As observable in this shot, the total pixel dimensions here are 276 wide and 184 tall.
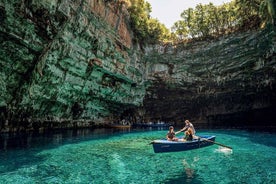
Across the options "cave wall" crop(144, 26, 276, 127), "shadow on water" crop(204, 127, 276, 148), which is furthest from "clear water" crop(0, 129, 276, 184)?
"cave wall" crop(144, 26, 276, 127)

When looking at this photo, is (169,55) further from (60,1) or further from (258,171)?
(258,171)

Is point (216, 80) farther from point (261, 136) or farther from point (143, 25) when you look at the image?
point (261, 136)

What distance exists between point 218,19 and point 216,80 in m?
13.4

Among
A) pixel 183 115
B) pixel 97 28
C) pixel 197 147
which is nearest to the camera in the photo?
pixel 197 147

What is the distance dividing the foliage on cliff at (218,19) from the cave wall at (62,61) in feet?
50.6

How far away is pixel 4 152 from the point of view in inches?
536

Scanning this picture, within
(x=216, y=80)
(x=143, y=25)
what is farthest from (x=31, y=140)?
(x=216, y=80)

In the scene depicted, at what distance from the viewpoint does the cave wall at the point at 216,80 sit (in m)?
33.9

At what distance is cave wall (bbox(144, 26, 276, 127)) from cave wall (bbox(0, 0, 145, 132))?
8030 millimetres

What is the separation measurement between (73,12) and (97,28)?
15.4 ft

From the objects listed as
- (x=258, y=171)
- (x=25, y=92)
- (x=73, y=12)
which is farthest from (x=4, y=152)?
(x=73, y=12)

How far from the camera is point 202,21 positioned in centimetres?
4572

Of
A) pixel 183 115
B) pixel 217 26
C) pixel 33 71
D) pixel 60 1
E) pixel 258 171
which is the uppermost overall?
pixel 217 26

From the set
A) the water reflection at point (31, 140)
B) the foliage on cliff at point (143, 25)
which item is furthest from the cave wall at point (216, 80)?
the water reflection at point (31, 140)
